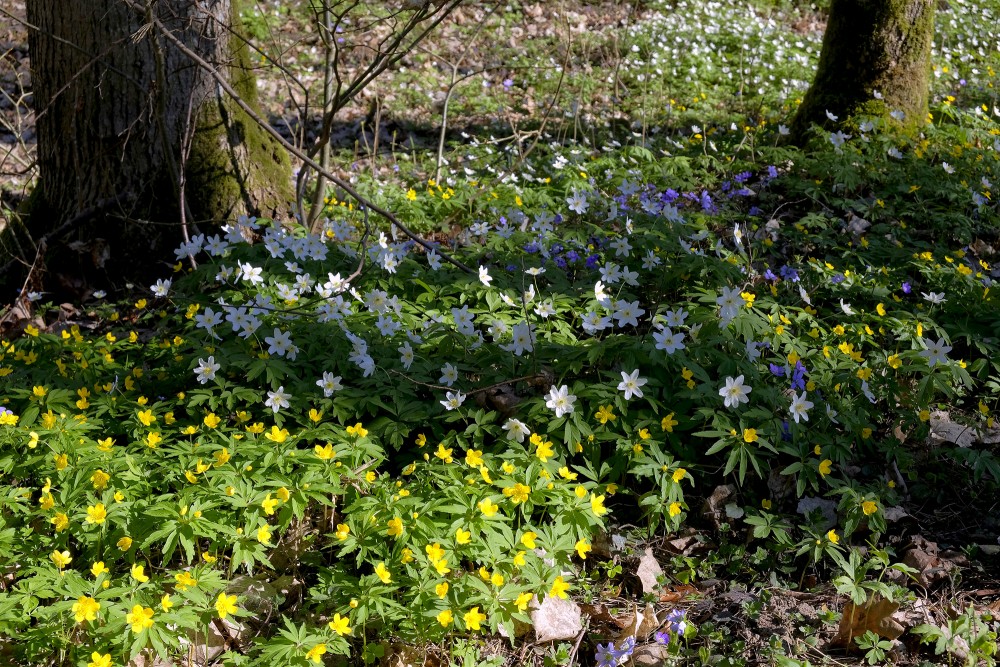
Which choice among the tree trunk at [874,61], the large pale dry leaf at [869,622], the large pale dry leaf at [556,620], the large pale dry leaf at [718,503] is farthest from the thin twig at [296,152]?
the tree trunk at [874,61]

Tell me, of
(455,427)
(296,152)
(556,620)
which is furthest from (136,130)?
(556,620)

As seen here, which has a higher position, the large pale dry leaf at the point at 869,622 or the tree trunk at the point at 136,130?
the tree trunk at the point at 136,130

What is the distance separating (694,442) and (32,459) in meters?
2.26

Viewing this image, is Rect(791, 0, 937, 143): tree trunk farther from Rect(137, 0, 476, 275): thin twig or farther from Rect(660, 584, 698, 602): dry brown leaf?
Rect(660, 584, 698, 602): dry brown leaf

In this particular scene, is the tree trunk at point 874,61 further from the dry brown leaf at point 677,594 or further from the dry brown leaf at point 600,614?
the dry brown leaf at point 600,614

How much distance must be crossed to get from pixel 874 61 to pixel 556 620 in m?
4.72

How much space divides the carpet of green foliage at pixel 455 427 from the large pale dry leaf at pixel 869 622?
0.30 feet

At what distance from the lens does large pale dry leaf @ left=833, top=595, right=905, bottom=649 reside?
2.26 m

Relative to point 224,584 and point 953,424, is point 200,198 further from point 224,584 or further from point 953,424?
point 953,424

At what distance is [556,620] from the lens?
2.38 m

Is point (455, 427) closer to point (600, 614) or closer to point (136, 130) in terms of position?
point (600, 614)

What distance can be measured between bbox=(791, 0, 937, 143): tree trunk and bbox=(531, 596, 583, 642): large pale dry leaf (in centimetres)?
429

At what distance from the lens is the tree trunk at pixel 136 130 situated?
4.01 m

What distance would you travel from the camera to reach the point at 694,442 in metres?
2.88
